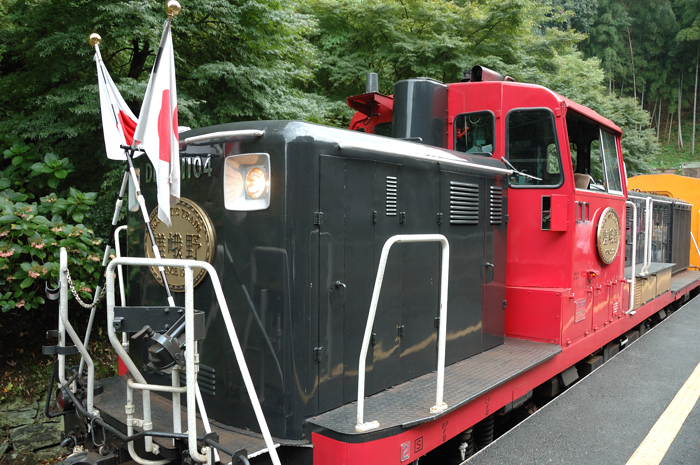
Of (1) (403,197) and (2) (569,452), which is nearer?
(2) (569,452)

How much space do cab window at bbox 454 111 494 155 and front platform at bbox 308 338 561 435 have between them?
181 centimetres

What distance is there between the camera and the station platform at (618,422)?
2.87m

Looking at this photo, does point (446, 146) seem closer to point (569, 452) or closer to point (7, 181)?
Result: point (569, 452)

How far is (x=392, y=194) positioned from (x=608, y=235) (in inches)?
126

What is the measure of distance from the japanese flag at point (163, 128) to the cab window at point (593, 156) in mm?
3756

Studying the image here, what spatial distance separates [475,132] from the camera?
4605mm

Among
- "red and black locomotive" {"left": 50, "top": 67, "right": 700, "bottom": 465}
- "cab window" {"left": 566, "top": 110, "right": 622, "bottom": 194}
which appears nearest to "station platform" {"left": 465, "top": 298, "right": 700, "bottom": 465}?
"red and black locomotive" {"left": 50, "top": 67, "right": 700, "bottom": 465}

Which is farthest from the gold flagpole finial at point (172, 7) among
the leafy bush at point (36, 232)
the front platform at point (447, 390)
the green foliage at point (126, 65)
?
the leafy bush at point (36, 232)

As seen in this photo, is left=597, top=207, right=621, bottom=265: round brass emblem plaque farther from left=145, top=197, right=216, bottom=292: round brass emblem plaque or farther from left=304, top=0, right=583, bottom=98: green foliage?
left=304, top=0, right=583, bottom=98: green foliage

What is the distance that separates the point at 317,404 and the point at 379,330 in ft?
2.06

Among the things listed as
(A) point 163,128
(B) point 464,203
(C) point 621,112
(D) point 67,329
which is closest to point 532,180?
(B) point 464,203

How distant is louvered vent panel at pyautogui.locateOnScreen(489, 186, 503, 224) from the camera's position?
13.8ft

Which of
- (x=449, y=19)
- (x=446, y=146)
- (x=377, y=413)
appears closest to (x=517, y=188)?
(x=446, y=146)

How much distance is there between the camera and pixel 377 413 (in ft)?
8.93
